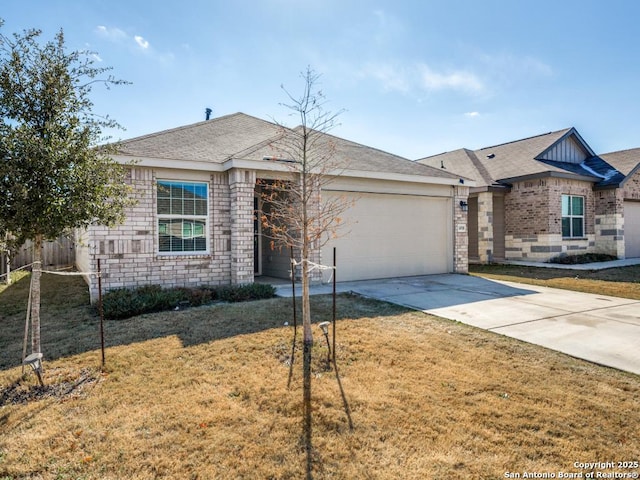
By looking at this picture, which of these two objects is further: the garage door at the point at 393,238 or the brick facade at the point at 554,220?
the brick facade at the point at 554,220

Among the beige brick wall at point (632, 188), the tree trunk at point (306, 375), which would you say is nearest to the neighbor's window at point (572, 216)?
the beige brick wall at point (632, 188)

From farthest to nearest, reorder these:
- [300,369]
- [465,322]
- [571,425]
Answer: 1. [465,322]
2. [300,369]
3. [571,425]

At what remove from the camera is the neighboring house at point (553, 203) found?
50.5ft

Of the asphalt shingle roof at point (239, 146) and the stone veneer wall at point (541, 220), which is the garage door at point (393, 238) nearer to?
the asphalt shingle roof at point (239, 146)

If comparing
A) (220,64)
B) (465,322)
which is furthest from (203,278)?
(465,322)

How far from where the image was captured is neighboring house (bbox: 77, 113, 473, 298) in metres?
8.43

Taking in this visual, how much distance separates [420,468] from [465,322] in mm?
4097

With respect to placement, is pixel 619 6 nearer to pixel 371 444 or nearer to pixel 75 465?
pixel 371 444

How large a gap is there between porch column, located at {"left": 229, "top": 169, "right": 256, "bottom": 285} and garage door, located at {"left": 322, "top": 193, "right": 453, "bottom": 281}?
2.32m

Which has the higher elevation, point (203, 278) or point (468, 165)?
point (468, 165)

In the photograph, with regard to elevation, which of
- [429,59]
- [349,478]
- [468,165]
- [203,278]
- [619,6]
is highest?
[619,6]

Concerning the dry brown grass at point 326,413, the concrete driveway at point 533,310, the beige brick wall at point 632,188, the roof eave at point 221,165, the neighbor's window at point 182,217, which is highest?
the beige brick wall at point 632,188

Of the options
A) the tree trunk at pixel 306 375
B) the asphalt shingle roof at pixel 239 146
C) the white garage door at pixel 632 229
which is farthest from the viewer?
the white garage door at pixel 632 229

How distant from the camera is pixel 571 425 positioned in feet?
10.4
